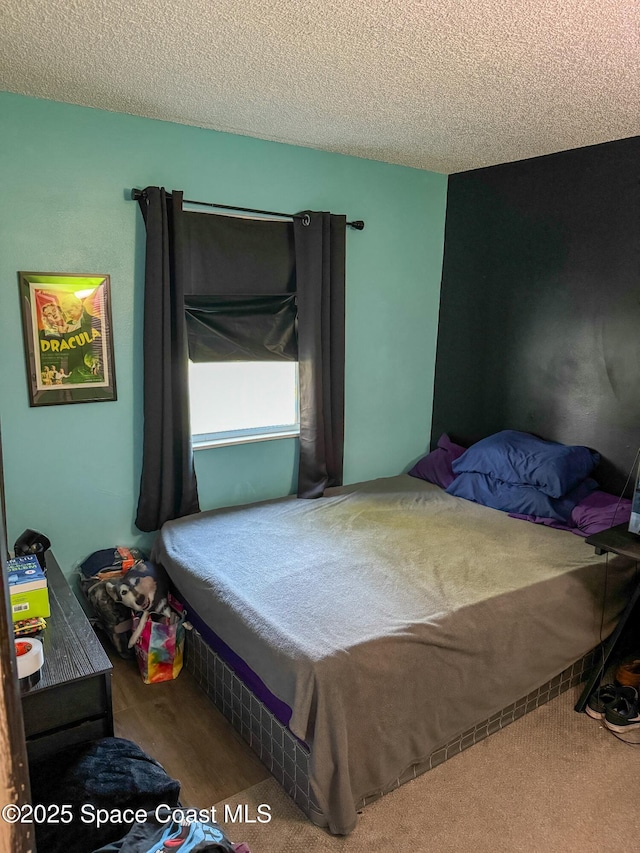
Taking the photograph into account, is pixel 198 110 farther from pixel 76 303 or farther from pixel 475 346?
pixel 475 346

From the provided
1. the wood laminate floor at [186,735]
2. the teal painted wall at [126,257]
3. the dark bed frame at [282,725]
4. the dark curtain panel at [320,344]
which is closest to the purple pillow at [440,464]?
the teal painted wall at [126,257]

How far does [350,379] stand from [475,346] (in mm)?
855

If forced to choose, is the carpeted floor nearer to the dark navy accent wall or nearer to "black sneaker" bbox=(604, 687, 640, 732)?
"black sneaker" bbox=(604, 687, 640, 732)

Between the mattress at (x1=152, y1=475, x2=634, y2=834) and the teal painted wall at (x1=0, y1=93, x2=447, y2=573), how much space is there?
0.40 meters

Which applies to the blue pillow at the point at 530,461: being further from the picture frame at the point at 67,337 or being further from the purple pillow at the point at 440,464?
the picture frame at the point at 67,337

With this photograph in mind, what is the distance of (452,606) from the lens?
2.16 meters

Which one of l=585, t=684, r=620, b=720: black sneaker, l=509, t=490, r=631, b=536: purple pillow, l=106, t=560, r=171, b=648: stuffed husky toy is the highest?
l=509, t=490, r=631, b=536: purple pillow

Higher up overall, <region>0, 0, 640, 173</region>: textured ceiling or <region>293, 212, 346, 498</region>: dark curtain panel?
<region>0, 0, 640, 173</region>: textured ceiling

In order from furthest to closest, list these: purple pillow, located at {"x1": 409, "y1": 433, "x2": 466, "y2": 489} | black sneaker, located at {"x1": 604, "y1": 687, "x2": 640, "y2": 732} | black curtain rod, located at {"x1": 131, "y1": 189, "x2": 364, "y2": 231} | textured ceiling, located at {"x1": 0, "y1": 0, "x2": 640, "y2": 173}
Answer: purple pillow, located at {"x1": 409, "y1": 433, "x2": 466, "y2": 489}
black curtain rod, located at {"x1": 131, "y1": 189, "x2": 364, "y2": 231}
black sneaker, located at {"x1": 604, "y1": 687, "x2": 640, "y2": 732}
textured ceiling, located at {"x1": 0, "y1": 0, "x2": 640, "y2": 173}

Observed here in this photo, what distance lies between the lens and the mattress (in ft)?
5.98

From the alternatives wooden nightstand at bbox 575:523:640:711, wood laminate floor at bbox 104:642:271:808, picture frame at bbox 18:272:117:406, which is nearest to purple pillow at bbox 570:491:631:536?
wooden nightstand at bbox 575:523:640:711

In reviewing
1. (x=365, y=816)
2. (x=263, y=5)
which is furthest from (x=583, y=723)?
(x=263, y=5)

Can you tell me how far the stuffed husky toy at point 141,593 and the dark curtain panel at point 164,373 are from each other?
1.16 ft

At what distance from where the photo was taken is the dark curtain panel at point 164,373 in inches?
106
